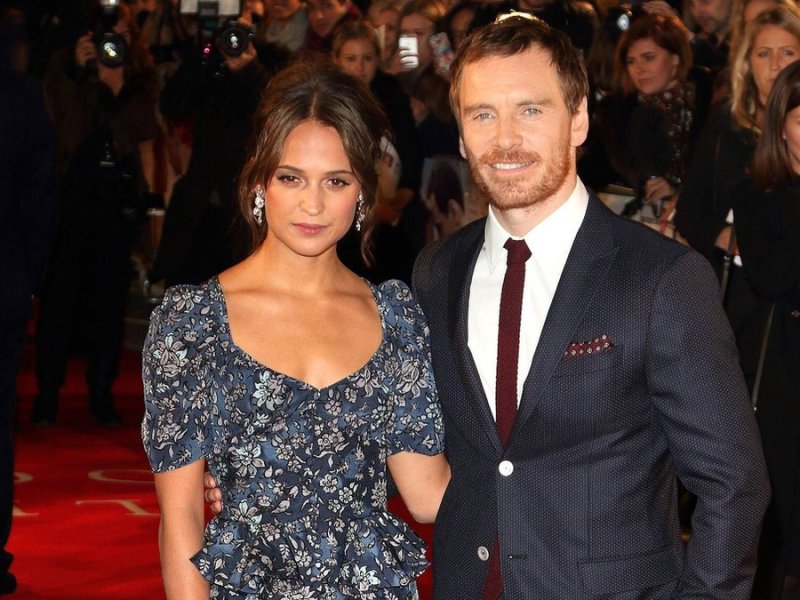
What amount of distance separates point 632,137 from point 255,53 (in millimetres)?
1854

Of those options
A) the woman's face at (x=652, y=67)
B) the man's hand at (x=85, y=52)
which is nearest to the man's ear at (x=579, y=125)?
the woman's face at (x=652, y=67)

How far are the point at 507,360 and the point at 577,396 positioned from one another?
148 mm

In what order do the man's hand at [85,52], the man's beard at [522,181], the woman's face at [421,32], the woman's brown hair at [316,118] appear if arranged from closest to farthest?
1. the man's beard at [522,181]
2. the woman's brown hair at [316,118]
3. the woman's face at [421,32]
4. the man's hand at [85,52]

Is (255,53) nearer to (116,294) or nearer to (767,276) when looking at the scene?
(116,294)

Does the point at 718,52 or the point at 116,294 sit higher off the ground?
the point at 718,52

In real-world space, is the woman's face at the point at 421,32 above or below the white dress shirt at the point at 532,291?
above

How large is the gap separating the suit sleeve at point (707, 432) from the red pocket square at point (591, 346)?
72 millimetres

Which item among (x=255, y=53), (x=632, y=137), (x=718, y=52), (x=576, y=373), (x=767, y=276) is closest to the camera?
(x=576, y=373)

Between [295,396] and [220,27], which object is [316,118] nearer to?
[295,396]

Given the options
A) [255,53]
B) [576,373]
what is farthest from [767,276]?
[255,53]

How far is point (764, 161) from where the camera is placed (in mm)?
4414

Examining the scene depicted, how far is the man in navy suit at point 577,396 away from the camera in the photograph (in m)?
2.41

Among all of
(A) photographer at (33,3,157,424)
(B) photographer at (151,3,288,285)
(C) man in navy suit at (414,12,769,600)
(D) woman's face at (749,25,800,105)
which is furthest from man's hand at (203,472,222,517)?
(A) photographer at (33,3,157,424)

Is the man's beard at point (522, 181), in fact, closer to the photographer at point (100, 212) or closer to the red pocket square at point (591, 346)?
the red pocket square at point (591, 346)
